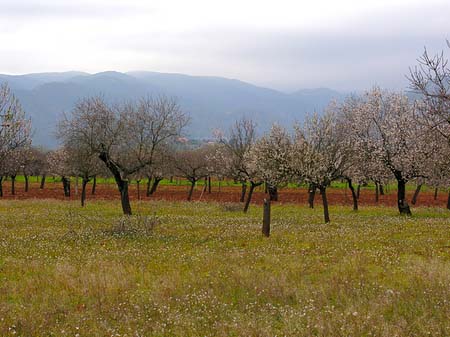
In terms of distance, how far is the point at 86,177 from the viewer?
49344 millimetres

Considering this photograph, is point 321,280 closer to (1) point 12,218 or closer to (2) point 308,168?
(2) point 308,168

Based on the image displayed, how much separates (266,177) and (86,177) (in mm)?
22335

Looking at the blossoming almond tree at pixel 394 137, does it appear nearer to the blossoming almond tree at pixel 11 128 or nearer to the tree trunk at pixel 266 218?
the tree trunk at pixel 266 218

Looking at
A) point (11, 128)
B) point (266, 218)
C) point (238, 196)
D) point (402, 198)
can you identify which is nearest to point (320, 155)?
point (402, 198)

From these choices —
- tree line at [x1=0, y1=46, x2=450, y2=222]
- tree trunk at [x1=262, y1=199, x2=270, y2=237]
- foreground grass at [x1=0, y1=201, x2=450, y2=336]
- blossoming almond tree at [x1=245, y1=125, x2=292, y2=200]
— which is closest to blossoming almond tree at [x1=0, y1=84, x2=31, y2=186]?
tree line at [x1=0, y1=46, x2=450, y2=222]

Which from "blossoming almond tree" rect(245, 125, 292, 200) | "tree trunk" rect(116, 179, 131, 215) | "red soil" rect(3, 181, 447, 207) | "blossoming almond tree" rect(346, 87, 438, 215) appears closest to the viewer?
"blossoming almond tree" rect(346, 87, 438, 215)

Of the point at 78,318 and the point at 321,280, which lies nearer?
the point at 78,318

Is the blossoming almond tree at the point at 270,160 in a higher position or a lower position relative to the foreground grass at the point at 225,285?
higher

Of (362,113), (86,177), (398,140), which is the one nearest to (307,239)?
(398,140)

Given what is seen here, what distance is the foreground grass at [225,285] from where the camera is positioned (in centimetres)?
959

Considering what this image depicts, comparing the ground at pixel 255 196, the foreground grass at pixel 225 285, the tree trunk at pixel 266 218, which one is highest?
the tree trunk at pixel 266 218

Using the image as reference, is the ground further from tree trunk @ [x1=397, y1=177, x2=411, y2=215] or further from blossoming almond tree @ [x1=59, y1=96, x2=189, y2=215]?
blossoming almond tree @ [x1=59, y1=96, x2=189, y2=215]

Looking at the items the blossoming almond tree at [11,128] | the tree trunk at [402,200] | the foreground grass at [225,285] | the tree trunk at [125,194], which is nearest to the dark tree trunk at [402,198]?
the tree trunk at [402,200]

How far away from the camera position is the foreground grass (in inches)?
378
